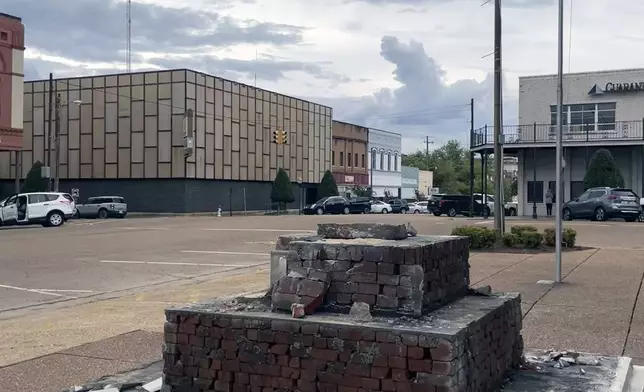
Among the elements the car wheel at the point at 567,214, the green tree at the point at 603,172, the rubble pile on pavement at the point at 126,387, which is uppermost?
the green tree at the point at 603,172

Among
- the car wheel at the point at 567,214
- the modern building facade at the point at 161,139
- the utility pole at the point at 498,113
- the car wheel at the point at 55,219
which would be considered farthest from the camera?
the modern building facade at the point at 161,139

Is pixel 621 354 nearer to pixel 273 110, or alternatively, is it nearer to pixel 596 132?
pixel 596 132

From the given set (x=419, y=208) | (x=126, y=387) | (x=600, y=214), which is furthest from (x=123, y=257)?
(x=419, y=208)

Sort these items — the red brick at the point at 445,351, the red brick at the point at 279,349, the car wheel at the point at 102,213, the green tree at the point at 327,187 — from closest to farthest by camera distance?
the red brick at the point at 445,351, the red brick at the point at 279,349, the car wheel at the point at 102,213, the green tree at the point at 327,187

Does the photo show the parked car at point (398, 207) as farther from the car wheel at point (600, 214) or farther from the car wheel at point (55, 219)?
the car wheel at point (55, 219)

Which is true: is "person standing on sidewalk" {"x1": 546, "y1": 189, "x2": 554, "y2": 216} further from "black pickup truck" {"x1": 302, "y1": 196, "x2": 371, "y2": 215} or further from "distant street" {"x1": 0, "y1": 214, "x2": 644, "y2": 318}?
"black pickup truck" {"x1": 302, "y1": 196, "x2": 371, "y2": 215}

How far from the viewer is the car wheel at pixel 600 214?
112 ft

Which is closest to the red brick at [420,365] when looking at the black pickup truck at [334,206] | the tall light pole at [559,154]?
the tall light pole at [559,154]

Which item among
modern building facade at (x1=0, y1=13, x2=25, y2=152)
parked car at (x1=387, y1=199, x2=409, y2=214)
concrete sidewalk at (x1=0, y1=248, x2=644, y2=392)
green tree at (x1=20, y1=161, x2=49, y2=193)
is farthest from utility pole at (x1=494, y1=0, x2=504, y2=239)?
parked car at (x1=387, y1=199, x2=409, y2=214)

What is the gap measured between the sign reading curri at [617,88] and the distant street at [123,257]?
16.3m

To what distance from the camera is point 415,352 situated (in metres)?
4.39

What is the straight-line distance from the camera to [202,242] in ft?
78.5

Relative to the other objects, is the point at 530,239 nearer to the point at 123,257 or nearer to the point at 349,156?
the point at 123,257

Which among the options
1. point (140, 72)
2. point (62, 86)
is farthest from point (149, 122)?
point (62, 86)
